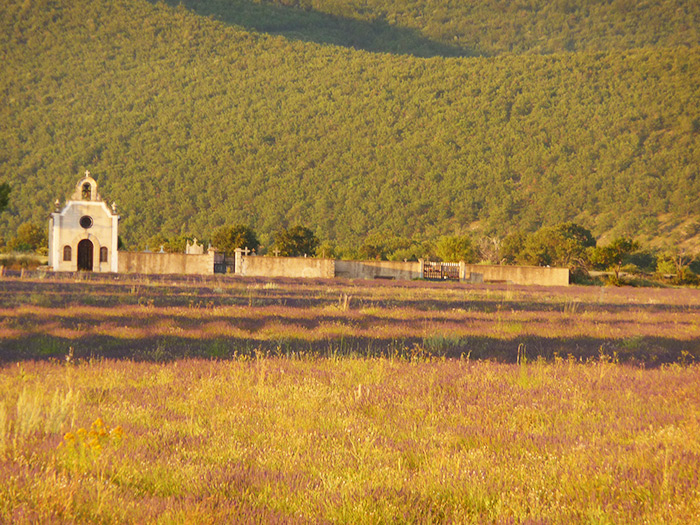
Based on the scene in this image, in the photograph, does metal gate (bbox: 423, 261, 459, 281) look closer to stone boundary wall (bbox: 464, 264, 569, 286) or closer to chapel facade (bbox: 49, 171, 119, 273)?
stone boundary wall (bbox: 464, 264, 569, 286)

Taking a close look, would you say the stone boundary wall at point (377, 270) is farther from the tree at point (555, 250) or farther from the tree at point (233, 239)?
the tree at point (233, 239)

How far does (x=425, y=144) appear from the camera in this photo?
7697 inches

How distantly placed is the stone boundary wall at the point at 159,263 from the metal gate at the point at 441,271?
22.2m

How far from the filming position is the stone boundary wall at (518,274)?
2421 inches

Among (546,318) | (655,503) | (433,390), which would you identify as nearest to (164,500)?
(655,503)

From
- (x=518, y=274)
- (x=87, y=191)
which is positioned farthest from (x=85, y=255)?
(x=518, y=274)

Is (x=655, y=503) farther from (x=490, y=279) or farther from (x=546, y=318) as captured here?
(x=490, y=279)

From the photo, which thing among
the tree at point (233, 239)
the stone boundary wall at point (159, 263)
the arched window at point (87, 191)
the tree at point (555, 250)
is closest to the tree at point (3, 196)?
the arched window at point (87, 191)

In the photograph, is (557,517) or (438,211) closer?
(557,517)

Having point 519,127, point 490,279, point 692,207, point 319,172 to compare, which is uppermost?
point 519,127

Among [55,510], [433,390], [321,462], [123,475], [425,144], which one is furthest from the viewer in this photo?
[425,144]

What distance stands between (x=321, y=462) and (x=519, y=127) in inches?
7918

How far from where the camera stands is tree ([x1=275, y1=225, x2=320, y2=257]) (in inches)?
3408

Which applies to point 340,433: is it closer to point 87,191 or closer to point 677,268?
point 87,191
